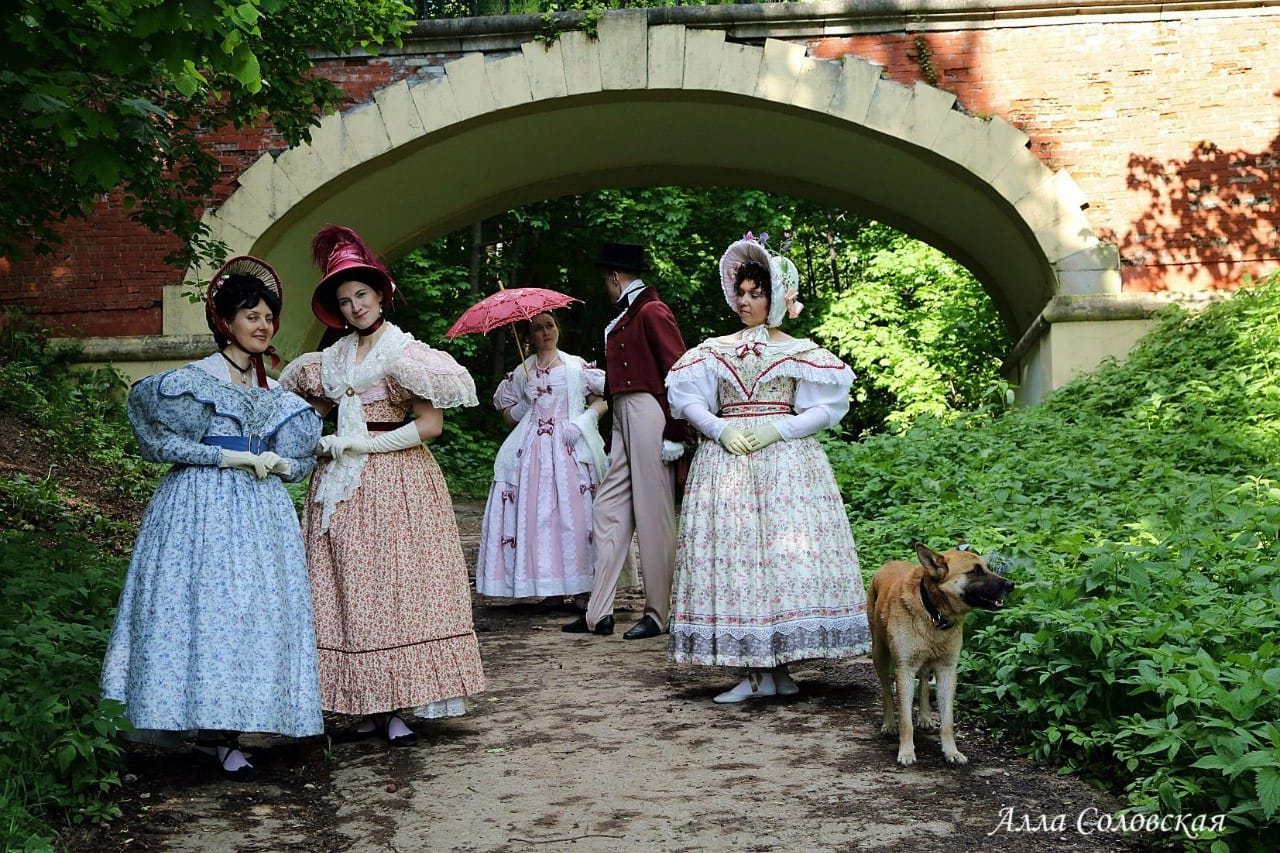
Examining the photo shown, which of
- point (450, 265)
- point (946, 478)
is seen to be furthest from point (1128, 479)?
point (450, 265)

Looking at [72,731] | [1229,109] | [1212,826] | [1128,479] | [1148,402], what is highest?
[1229,109]

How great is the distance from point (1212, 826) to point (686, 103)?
9.64 metres

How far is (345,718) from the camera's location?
5.55 metres

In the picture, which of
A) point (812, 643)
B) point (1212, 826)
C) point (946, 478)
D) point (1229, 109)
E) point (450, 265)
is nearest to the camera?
point (1212, 826)

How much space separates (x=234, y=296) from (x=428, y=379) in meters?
0.82

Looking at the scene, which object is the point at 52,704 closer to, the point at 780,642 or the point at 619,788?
the point at 619,788

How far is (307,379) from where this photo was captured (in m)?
5.36

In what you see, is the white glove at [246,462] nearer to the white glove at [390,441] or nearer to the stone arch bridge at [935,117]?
the white glove at [390,441]

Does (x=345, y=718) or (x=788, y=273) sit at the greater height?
(x=788, y=273)

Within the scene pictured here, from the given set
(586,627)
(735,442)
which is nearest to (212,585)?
(735,442)

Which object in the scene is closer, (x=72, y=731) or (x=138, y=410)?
(x=72, y=731)

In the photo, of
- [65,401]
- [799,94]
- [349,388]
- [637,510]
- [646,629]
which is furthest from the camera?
[799,94]

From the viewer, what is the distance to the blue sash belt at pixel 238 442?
4.72m

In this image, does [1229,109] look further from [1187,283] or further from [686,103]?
[686,103]
